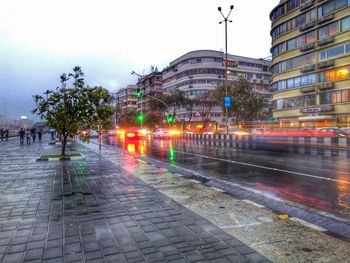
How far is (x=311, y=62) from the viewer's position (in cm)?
4541

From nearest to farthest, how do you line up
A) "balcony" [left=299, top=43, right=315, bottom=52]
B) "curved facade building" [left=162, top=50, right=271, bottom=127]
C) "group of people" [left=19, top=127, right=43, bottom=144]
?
"group of people" [left=19, top=127, right=43, bottom=144], "balcony" [left=299, top=43, right=315, bottom=52], "curved facade building" [left=162, top=50, right=271, bottom=127]

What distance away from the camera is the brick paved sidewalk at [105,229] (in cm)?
354

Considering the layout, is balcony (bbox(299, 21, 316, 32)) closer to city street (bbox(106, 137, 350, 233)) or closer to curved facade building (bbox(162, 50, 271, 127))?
curved facade building (bbox(162, 50, 271, 127))

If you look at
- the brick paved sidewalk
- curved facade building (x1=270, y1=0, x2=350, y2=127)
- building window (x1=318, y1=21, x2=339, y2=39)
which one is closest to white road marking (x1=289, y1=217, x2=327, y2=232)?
the brick paved sidewalk

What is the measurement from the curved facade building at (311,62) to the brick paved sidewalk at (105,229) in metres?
42.0

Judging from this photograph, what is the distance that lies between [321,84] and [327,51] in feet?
15.7

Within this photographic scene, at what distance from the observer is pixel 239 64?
85938 millimetres

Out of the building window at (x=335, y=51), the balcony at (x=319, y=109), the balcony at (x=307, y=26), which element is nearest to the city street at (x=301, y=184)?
the balcony at (x=319, y=109)

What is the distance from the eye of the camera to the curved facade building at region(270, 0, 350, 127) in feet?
132

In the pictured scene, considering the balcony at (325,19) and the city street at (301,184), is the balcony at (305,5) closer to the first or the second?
the balcony at (325,19)

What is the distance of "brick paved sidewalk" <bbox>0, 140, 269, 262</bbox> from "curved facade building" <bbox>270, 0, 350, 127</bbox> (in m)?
42.0

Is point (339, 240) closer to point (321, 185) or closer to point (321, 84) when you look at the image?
point (321, 185)

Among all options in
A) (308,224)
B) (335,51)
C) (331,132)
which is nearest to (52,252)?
(308,224)

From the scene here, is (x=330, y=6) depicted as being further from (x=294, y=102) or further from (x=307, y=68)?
(x=294, y=102)
